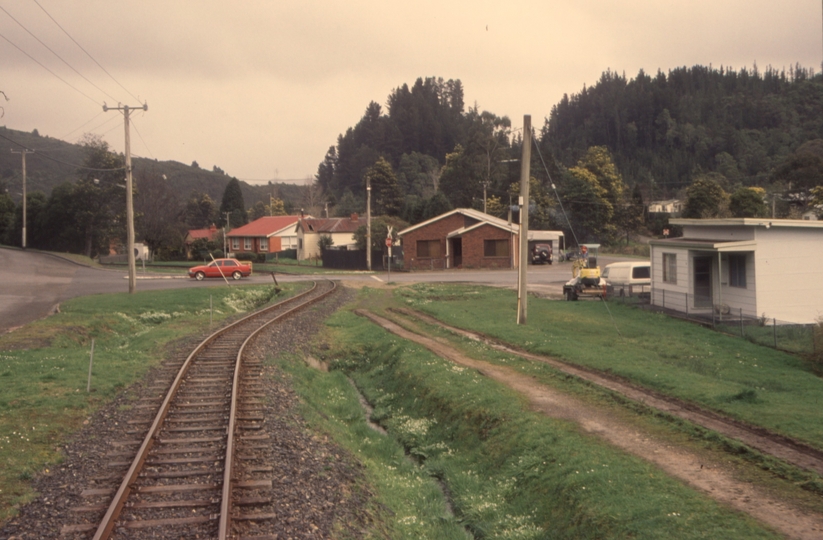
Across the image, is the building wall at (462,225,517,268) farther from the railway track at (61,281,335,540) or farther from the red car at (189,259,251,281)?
the railway track at (61,281,335,540)

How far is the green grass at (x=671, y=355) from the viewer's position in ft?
41.8

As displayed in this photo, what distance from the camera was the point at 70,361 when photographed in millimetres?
17719

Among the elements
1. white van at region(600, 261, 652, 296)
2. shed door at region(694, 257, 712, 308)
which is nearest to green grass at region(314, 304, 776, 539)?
shed door at region(694, 257, 712, 308)

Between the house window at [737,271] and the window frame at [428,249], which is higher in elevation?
the window frame at [428,249]

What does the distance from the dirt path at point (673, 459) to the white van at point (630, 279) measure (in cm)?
2029

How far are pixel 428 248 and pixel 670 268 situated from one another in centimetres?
3605

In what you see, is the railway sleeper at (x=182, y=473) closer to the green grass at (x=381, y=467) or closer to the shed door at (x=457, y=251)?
the green grass at (x=381, y=467)

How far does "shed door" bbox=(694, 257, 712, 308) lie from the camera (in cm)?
2791

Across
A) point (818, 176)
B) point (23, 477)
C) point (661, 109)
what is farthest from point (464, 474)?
point (661, 109)

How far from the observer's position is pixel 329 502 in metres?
9.30

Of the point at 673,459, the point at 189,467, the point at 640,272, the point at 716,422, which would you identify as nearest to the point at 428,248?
the point at 640,272

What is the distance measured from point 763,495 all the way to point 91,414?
11.2 metres

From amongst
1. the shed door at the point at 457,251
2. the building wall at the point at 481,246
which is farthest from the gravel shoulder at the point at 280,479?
the shed door at the point at 457,251

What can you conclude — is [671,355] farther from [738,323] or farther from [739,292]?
[739,292]
